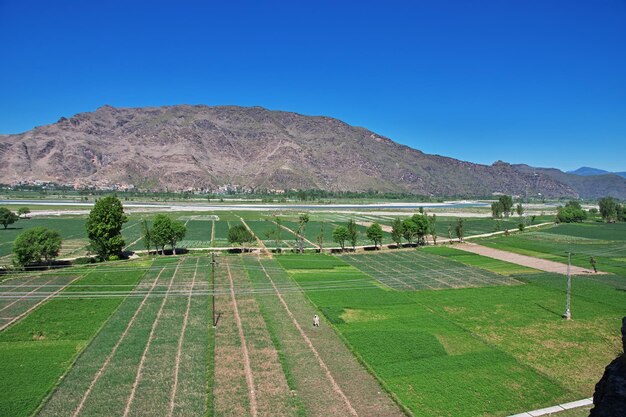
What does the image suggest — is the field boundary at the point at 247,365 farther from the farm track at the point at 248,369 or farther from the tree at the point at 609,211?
the tree at the point at 609,211

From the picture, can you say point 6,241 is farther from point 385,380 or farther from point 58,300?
point 385,380

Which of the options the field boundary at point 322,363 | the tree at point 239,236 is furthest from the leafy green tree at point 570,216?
the field boundary at point 322,363

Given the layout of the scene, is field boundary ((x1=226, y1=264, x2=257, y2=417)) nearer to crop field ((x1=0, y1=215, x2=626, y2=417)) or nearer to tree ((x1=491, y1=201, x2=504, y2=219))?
crop field ((x1=0, y1=215, x2=626, y2=417))

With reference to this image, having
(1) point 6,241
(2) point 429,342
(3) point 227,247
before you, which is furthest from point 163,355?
(1) point 6,241

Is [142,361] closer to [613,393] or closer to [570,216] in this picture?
[613,393]

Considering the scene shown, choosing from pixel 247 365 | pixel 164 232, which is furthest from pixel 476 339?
pixel 164 232

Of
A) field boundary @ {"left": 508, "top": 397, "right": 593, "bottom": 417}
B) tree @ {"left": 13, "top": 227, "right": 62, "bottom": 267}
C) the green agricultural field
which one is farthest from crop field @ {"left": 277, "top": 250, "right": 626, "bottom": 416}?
tree @ {"left": 13, "top": 227, "right": 62, "bottom": 267}
